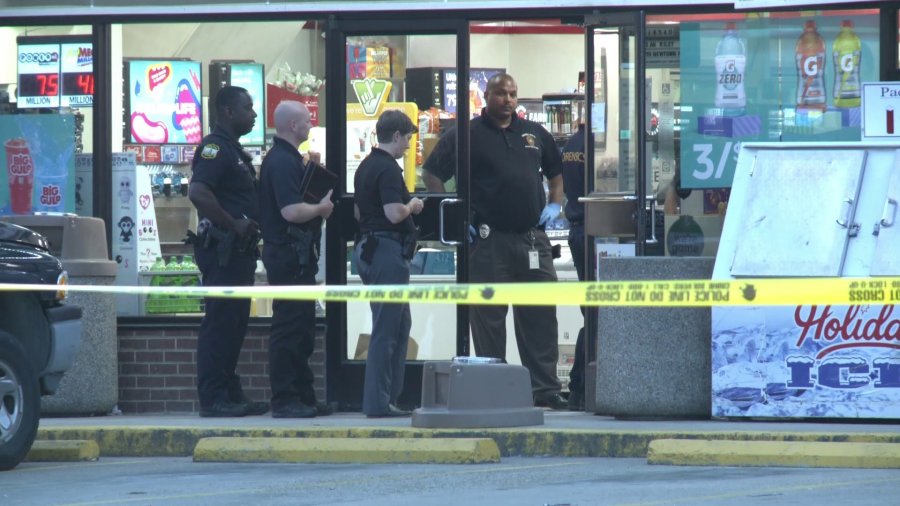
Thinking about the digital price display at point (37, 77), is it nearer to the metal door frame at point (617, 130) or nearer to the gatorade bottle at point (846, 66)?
the metal door frame at point (617, 130)

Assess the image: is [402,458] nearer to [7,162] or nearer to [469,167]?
[469,167]

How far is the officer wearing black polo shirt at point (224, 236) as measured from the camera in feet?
36.5

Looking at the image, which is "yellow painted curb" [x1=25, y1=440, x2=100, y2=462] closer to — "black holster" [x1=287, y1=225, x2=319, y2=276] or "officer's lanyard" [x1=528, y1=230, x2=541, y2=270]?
"black holster" [x1=287, y1=225, x2=319, y2=276]

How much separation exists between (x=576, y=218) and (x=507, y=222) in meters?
0.53

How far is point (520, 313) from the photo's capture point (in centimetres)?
1230

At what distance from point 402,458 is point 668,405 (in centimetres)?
186

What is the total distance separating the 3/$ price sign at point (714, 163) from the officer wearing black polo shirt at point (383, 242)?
1938mm

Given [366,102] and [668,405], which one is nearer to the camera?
[668,405]

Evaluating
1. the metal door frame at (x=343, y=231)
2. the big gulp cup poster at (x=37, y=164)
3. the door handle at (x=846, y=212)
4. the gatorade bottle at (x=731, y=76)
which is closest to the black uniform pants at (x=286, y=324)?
the metal door frame at (x=343, y=231)

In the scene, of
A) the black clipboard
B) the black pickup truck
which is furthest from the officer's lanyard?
the black pickup truck

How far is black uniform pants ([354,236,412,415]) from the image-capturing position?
1101cm

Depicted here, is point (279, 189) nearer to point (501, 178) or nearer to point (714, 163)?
point (501, 178)

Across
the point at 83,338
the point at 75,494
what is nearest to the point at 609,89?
the point at 83,338

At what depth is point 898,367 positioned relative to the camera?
10297mm
